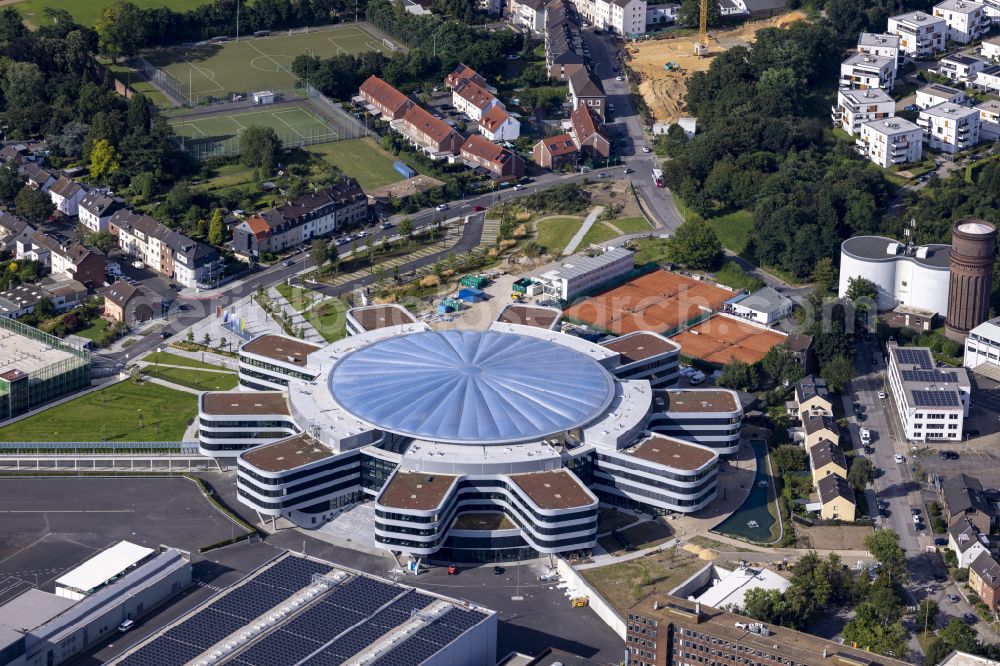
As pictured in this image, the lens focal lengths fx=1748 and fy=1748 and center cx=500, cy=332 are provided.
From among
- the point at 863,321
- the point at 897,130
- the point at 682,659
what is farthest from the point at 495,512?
the point at 897,130

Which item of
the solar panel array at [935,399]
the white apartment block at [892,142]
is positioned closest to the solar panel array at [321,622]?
the solar panel array at [935,399]

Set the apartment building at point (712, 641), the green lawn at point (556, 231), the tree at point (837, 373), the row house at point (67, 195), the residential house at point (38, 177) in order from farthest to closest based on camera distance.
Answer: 1. the residential house at point (38, 177)
2. the row house at point (67, 195)
3. the green lawn at point (556, 231)
4. the tree at point (837, 373)
5. the apartment building at point (712, 641)

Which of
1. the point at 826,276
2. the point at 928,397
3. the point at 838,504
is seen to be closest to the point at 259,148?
the point at 826,276

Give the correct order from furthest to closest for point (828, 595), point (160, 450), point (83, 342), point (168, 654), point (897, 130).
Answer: point (897, 130) → point (83, 342) → point (160, 450) → point (828, 595) → point (168, 654)

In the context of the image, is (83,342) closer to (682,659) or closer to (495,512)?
(495,512)

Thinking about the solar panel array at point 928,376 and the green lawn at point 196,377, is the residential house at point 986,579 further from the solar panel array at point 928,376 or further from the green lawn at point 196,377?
the green lawn at point 196,377

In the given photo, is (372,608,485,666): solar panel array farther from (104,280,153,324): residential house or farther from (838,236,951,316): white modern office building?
(838,236,951,316): white modern office building
